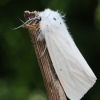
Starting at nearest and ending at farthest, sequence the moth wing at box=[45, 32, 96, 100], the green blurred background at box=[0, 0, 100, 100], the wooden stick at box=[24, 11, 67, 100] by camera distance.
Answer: the wooden stick at box=[24, 11, 67, 100] → the moth wing at box=[45, 32, 96, 100] → the green blurred background at box=[0, 0, 100, 100]

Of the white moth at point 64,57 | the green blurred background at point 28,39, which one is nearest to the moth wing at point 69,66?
the white moth at point 64,57

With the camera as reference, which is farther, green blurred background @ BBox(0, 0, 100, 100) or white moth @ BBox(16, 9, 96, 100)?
green blurred background @ BBox(0, 0, 100, 100)

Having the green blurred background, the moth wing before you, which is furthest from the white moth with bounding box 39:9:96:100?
the green blurred background

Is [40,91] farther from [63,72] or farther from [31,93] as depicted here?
[63,72]

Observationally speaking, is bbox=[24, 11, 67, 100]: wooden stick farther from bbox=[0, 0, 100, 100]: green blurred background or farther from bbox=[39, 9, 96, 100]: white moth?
bbox=[0, 0, 100, 100]: green blurred background

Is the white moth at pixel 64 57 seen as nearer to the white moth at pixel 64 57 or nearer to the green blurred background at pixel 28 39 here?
the white moth at pixel 64 57

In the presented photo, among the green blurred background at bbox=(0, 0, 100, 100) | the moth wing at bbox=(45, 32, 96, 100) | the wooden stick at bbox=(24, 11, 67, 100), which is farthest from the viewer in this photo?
the green blurred background at bbox=(0, 0, 100, 100)

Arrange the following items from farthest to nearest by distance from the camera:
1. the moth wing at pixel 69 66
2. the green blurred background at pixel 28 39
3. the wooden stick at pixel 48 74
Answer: the green blurred background at pixel 28 39, the moth wing at pixel 69 66, the wooden stick at pixel 48 74
